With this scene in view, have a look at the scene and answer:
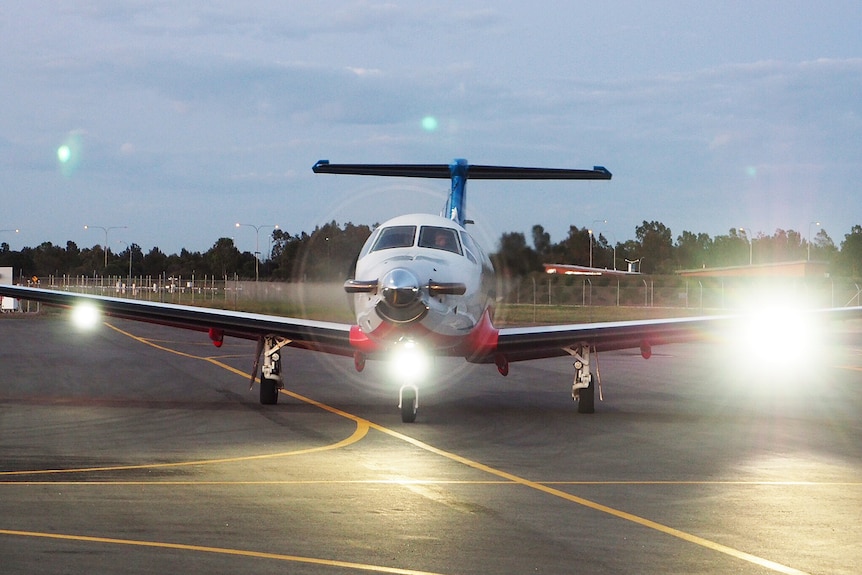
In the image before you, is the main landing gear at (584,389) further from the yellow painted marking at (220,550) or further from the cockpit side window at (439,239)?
the yellow painted marking at (220,550)

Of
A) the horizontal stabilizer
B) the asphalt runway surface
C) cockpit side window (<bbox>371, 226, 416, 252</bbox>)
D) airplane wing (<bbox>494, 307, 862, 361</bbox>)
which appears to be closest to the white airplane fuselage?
cockpit side window (<bbox>371, 226, 416, 252</bbox>)

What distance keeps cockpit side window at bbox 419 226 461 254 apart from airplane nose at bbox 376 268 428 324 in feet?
6.58

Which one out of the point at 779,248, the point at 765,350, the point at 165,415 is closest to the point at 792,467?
the point at 165,415

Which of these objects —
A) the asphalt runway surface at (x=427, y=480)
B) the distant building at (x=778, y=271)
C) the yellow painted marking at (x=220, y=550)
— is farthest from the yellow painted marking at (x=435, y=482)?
the distant building at (x=778, y=271)

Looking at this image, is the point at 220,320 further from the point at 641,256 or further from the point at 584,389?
the point at 641,256

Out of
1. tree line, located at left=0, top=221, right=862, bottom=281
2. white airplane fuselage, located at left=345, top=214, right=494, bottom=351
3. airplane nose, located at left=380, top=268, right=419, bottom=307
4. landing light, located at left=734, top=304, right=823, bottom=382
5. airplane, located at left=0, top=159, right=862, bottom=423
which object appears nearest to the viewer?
airplane nose, located at left=380, top=268, right=419, bottom=307

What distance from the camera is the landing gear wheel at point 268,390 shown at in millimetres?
19828

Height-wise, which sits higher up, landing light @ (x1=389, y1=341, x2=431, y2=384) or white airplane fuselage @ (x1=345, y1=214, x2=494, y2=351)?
white airplane fuselage @ (x1=345, y1=214, x2=494, y2=351)

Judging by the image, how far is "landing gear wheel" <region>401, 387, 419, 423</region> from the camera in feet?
55.7

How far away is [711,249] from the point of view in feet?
573

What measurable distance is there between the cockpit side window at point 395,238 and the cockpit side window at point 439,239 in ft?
0.57

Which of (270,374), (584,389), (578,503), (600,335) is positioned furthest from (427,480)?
(270,374)

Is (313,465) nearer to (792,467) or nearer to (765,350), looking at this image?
(792,467)

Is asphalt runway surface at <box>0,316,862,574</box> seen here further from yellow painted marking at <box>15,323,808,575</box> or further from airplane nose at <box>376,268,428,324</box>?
airplane nose at <box>376,268,428,324</box>
